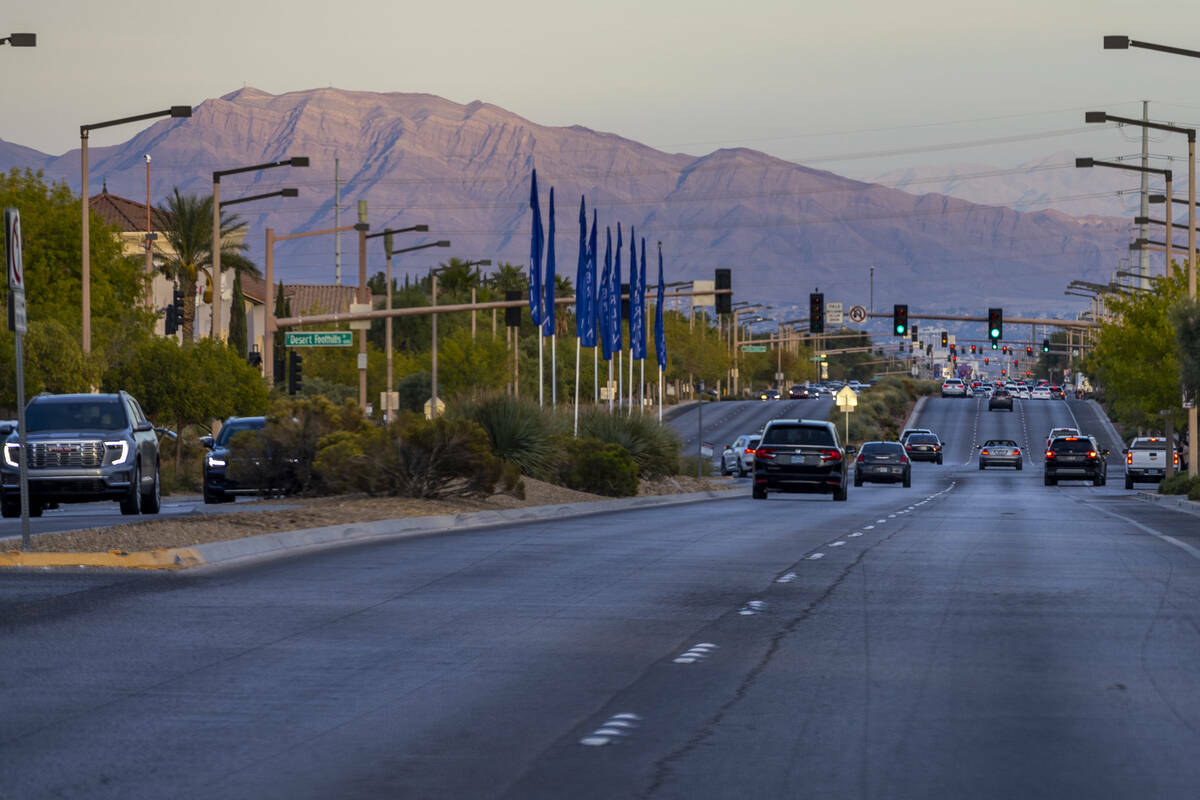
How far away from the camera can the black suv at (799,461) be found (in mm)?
42062

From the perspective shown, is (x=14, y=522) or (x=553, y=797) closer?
(x=553, y=797)

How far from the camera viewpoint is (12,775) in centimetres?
814

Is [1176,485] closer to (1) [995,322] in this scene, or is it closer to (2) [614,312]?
(2) [614,312]

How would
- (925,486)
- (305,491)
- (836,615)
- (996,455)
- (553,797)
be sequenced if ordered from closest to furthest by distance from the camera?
(553,797) < (836,615) < (305,491) < (925,486) < (996,455)

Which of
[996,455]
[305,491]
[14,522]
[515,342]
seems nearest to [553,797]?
[14,522]

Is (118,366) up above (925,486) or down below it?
above

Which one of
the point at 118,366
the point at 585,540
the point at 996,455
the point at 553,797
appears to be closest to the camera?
the point at 553,797

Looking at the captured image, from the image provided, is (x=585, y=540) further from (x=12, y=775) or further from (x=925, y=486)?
(x=925, y=486)

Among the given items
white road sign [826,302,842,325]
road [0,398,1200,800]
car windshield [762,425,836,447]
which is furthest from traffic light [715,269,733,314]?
white road sign [826,302,842,325]

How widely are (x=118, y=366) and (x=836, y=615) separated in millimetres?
A: 43165

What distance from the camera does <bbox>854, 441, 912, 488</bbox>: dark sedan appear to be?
6321cm

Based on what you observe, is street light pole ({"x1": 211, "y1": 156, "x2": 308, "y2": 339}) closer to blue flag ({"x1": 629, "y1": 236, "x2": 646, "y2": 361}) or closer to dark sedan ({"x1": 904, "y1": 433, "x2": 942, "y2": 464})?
blue flag ({"x1": 629, "y1": 236, "x2": 646, "y2": 361})

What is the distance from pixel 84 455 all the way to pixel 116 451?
0.51 m

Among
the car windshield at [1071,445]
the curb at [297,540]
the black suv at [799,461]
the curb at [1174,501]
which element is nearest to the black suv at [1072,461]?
the car windshield at [1071,445]
